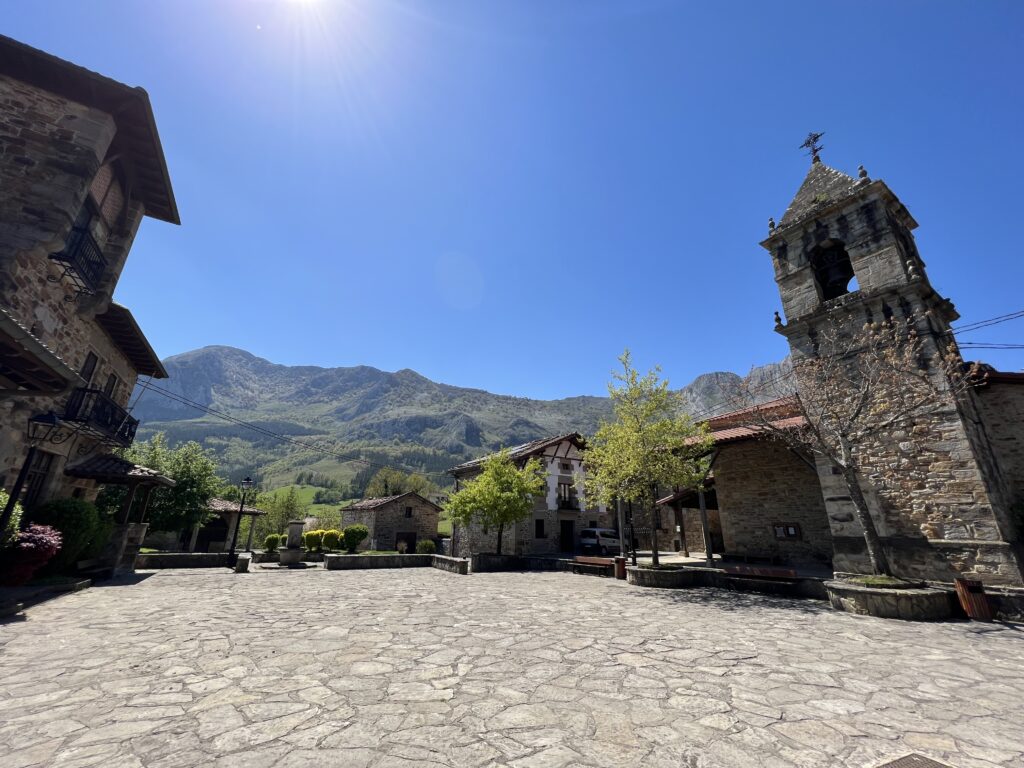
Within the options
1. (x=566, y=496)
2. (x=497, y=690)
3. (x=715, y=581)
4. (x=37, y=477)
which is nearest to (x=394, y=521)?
(x=566, y=496)

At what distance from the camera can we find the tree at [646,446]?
13867 mm

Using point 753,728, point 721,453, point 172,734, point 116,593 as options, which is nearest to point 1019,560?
point 721,453

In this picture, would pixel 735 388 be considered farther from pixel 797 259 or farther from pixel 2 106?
pixel 2 106

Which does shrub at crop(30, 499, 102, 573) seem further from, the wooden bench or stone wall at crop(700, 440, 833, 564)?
stone wall at crop(700, 440, 833, 564)

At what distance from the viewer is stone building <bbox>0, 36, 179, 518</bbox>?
8.55 metres

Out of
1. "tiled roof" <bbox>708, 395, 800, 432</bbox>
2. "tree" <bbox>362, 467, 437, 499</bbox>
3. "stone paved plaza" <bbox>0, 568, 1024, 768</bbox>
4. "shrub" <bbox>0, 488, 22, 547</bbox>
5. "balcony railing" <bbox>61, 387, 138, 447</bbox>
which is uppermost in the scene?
"tree" <bbox>362, 467, 437, 499</bbox>

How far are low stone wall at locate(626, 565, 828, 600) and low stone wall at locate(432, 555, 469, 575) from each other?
7.07 metres

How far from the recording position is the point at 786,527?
15617 millimetres

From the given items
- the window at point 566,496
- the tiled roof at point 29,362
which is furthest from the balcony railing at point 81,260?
the window at point 566,496

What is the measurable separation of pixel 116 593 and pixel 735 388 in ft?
A: 58.3

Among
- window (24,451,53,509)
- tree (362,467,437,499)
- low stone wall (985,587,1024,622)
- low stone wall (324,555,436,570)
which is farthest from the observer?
tree (362,467,437,499)

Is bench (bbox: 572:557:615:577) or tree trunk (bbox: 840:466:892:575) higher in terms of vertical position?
tree trunk (bbox: 840:466:892:575)

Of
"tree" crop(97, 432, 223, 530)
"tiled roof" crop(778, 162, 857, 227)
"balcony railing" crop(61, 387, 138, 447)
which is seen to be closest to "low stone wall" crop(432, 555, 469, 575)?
"balcony railing" crop(61, 387, 138, 447)

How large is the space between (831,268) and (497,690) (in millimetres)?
15990
